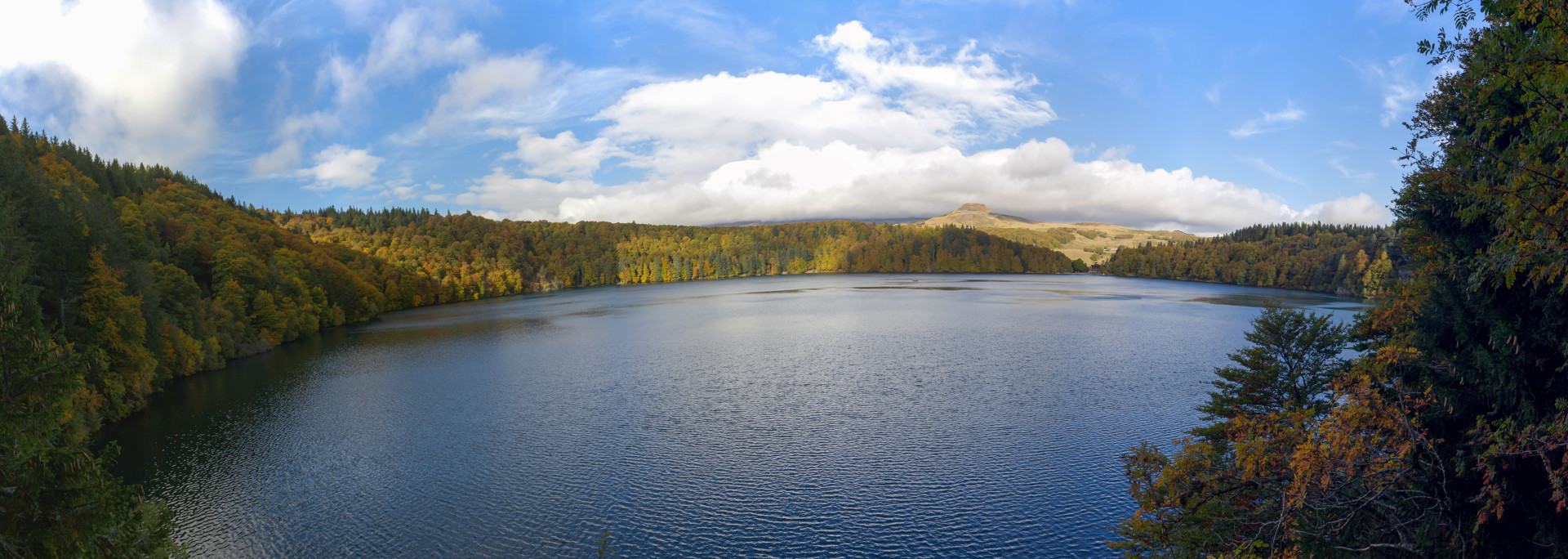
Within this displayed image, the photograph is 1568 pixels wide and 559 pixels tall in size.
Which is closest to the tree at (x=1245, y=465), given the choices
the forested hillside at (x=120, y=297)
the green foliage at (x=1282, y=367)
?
the green foliage at (x=1282, y=367)

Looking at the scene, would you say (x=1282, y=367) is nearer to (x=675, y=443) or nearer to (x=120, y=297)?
(x=675, y=443)

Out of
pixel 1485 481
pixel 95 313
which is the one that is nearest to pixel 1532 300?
pixel 1485 481

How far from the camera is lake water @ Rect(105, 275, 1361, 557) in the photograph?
21.6 m

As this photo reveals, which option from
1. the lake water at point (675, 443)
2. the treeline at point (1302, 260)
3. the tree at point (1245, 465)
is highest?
the treeline at point (1302, 260)

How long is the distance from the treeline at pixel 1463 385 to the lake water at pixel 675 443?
310 inches

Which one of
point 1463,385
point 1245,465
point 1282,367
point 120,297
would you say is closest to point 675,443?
point 1245,465

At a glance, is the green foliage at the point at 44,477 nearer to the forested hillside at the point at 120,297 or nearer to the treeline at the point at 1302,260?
the forested hillside at the point at 120,297

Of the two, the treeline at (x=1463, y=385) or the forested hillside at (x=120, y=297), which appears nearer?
the treeline at (x=1463, y=385)

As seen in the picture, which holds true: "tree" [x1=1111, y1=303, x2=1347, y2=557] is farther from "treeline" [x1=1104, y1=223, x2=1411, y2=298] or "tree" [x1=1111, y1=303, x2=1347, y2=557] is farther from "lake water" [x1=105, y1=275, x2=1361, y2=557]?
"treeline" [x1=1104, y1=223, x2=1411, y2=298]

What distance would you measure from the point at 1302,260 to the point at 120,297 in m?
179

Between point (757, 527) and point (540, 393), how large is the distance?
25524 mm

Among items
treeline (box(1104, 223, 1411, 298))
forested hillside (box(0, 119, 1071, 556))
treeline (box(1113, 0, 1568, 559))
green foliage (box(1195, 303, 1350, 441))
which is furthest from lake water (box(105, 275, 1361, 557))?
treeline (box(1104, 223, 1411, 298))

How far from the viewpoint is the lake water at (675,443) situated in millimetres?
21625

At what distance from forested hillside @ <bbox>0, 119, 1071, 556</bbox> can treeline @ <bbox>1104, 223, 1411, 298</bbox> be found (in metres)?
110
